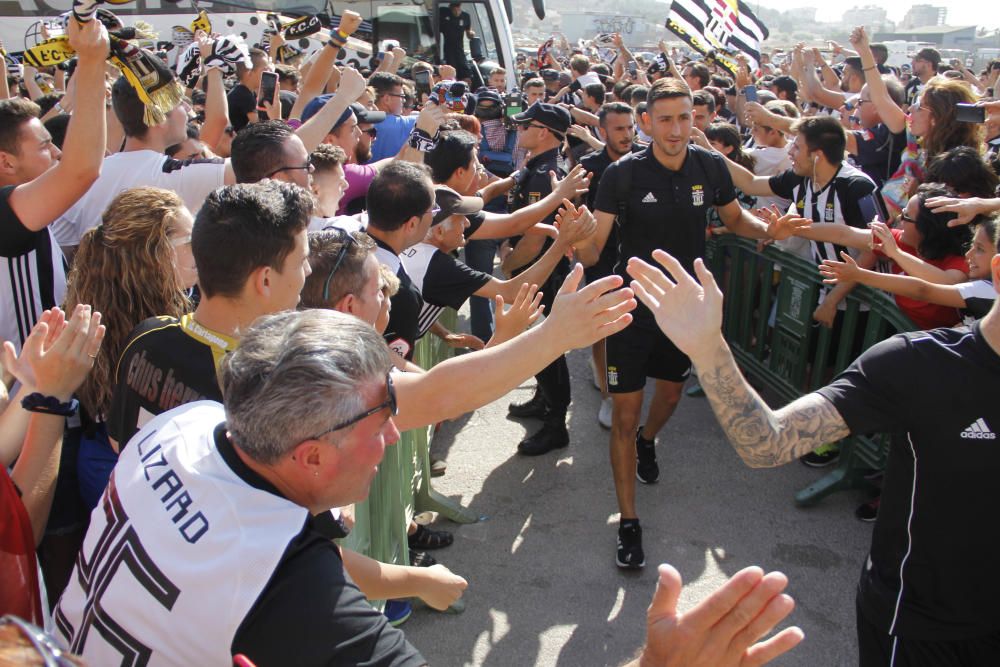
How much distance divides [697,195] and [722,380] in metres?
2.50

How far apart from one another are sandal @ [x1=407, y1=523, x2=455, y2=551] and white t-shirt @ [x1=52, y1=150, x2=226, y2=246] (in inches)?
79.3

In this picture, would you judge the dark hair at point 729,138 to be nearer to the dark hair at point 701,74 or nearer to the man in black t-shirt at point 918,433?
the dark hair at point 701,74

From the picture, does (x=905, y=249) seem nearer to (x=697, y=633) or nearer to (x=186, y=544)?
(x=697, y=633)

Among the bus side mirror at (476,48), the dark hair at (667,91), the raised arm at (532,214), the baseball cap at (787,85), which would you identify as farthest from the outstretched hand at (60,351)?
the bus side mirror at (476,48)

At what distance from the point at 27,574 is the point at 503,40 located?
15.5 m

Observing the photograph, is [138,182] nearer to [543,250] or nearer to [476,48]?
[543,250]

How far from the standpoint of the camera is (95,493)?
2523mm

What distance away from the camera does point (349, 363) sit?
5.26 ft

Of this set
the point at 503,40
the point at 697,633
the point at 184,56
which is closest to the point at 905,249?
the point at 697,633

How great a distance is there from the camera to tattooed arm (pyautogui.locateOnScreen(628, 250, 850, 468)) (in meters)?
2.10

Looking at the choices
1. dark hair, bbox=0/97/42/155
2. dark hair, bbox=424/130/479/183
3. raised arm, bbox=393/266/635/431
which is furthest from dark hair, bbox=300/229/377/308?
dark hair, bbox=424/130/479/183

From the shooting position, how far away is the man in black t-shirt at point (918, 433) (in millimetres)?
2104

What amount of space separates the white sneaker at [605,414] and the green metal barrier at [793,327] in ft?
3.61

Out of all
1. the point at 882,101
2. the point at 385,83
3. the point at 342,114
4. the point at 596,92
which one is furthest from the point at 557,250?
the point at 596,92
